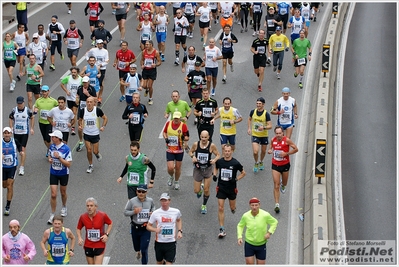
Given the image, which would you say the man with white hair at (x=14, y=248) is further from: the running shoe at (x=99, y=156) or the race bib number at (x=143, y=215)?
the running shoe at (x=99, y=156)

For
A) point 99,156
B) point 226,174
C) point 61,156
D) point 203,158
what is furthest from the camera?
point 99,156

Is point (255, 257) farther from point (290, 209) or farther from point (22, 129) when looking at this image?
point (22, 129)

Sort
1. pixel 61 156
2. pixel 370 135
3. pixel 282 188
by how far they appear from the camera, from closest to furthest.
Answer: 1. pixel 61 156
2. pixel 282 188
3. pixel 370 135

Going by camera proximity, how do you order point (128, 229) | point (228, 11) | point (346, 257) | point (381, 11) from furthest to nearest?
point (381, 11), point (228, 11), point (128, 229), point (346, 257)

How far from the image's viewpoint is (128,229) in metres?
15.4

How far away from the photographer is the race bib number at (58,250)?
12781 mm

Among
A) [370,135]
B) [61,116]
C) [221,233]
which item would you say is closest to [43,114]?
[61,116]

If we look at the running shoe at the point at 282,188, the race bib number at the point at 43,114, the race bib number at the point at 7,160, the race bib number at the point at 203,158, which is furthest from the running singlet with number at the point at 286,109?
the race bib number at the point at 7,160

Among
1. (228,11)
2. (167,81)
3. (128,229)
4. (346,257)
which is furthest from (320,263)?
(228,11)

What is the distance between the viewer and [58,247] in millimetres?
12781

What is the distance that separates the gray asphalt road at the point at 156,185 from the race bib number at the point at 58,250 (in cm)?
137

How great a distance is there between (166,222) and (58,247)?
168 centimetres

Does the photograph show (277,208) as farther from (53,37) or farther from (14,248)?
(53,37)

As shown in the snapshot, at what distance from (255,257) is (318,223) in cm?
172
